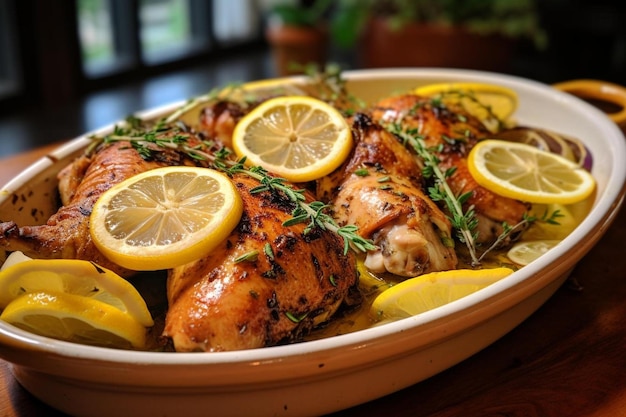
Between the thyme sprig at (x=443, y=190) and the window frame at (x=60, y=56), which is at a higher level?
the thyme sprig at (x=443, y=190)

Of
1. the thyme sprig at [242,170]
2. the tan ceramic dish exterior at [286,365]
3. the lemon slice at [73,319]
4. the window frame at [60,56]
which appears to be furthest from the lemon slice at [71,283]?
the window frame at [60,56]

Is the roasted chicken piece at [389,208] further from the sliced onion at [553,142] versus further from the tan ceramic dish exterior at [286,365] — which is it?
the sliced onion at [553,142]

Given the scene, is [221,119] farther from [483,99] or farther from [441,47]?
[441,47]

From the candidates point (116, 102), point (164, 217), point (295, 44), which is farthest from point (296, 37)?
point (164, 217)

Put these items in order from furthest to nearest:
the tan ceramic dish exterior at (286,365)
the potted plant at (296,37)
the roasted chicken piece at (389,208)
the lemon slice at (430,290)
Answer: the potted plant at (296,37) → the roasted chicken piece at (389,208) → the lemon slice at (430,290) → the tan ceramic dish exterior at (286,365)

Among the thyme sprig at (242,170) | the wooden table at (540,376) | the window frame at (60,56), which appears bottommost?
the window frame at (60,56)

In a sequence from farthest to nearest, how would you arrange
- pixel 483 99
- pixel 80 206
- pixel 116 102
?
1. pixel 116 102
2. pixel 483 99
3. pixel 80 206

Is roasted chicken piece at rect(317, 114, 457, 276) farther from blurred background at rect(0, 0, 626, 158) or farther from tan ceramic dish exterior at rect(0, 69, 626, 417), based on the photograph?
blurred background at rect(0, 0, 626, 158)
